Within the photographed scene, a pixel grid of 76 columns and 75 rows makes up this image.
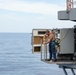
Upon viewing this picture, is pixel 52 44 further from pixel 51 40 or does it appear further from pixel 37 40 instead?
pixel 37 40

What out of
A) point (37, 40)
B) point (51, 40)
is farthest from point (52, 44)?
point (37, 40)

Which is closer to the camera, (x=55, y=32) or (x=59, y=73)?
(x=55, y=32)

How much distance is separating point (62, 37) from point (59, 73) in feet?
138

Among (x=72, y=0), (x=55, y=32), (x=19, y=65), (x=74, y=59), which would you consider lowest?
(x=19, y=65)

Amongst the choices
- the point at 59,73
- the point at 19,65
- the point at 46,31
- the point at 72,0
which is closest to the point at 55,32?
the point at 46,31

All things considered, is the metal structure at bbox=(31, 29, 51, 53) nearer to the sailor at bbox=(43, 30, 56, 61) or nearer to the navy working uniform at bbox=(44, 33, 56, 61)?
the sailor at bbox=(43, 30, 56, 61)

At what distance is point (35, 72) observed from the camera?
65000 mm

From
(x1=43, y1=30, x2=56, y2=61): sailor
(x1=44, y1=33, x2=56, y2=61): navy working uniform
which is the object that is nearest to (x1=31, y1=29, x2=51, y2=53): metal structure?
(x1=43, y1=30, x2=56, y2=61): sailor

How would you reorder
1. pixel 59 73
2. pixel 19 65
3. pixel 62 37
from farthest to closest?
pixel 19 65 → pixel 59 73 → pixel 62 37

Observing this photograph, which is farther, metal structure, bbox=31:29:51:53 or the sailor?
metal structure, bbox=31:29:51:53

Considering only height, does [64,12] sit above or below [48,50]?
above

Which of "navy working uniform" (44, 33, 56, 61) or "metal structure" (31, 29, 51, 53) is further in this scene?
"metal structure" (31, 29, 51, 53)

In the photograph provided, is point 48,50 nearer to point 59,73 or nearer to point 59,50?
point 59,50

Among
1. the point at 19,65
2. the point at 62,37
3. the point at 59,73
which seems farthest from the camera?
the point at 19,65
